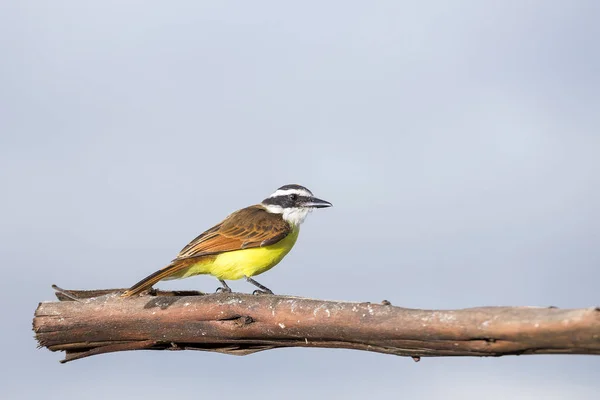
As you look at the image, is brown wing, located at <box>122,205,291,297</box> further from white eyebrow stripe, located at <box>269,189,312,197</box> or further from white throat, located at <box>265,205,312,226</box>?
white eyebrow stripe, located at <box>269,189,312,197</box>

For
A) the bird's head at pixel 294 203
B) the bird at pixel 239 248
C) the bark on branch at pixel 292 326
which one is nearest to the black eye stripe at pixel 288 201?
the bird's head at pixel 294 203

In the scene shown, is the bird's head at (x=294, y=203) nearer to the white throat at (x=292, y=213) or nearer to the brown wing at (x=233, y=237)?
the white throat at (x=292, y=213)

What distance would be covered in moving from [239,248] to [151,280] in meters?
0.96

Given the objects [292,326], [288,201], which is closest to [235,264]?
[288,201]

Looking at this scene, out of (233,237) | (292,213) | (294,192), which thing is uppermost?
(294,192)

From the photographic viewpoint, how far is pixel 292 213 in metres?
9.32

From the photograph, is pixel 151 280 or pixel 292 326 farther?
pixel 151 280

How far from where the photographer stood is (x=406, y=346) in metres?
6.50

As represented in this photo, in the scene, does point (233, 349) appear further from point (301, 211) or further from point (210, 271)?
point (301, 211)

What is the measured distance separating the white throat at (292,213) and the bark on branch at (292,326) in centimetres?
160

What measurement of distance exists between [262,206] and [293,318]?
271cm

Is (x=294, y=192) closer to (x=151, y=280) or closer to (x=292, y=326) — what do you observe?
(x=151, y=280)

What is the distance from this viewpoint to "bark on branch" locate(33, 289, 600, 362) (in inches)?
229

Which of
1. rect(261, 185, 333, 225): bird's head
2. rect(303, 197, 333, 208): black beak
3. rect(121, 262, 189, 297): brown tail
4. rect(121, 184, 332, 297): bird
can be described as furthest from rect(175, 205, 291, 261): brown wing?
rect(303, 197, 333, 208): black beak
